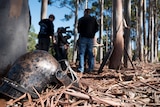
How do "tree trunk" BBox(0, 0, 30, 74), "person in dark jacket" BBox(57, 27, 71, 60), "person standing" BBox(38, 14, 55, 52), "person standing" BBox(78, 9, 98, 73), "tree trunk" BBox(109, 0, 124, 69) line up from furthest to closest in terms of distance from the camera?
"person in dark jacket" BBox(57, 27, 71, 60)
"person standing" BBox(38, 14, 55, 52)
"tree trunk" BBox(109, 0, 124, 69)
"person standing" BBox(78, 9, 98, 73)
"tree trunk" BBox(0, 0, 30, 74)

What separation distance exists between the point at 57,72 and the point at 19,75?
0.44 metres

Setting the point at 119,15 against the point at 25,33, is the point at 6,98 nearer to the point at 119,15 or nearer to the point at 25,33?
the point at 25,33

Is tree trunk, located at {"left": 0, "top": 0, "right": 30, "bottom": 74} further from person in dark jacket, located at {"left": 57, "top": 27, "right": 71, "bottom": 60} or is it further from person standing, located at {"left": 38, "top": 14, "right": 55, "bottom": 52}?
person in dark jacket, located at {"left": 57, "top": 27, "right": 71, "bottom": 60}

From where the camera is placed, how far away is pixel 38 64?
3.36 m

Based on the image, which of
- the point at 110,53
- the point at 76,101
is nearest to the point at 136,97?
the point at 76,101

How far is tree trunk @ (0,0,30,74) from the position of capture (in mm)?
3629

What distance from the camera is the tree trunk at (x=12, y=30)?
11.9 ft

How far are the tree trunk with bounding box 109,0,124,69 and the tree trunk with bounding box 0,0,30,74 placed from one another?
130 inches

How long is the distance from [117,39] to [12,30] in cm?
374

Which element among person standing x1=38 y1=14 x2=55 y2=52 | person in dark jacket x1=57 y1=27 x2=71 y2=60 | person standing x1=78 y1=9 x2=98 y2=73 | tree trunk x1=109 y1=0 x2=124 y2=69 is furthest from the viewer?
person in dark jacket x1=57 y1=27 x2=71 y2=60

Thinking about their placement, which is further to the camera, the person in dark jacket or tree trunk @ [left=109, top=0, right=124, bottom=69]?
the person in dark jacket

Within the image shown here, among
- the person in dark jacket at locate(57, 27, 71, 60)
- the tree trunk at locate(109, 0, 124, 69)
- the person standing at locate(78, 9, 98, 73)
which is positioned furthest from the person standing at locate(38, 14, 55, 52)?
the tree trunk at locate(109, 0, 124, 69)

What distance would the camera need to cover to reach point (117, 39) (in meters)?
7.00

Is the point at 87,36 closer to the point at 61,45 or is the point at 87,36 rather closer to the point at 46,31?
the point at 46,31
